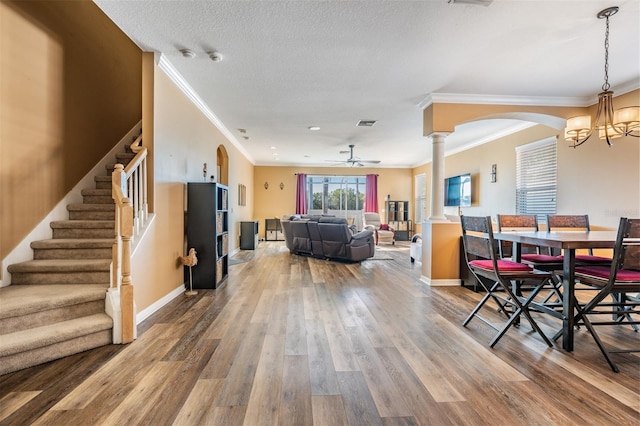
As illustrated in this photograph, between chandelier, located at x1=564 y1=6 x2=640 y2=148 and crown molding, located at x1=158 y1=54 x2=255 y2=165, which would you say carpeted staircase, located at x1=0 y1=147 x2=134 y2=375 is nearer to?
crown molding, located at x1=158 y1=54 x2=255 y2=165

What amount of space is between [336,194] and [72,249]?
29.0ft

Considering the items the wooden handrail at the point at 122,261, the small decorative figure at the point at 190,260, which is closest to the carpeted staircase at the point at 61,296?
the wooden handrail at the point at 122,261

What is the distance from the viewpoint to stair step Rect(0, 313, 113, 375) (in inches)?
77.4

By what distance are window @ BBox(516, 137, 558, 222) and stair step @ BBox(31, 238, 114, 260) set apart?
6.41m

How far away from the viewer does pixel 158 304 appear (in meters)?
3.21

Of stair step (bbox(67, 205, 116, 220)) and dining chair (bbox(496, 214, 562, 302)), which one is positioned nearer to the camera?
dining chair (bbox(496, 214, 562, 302))

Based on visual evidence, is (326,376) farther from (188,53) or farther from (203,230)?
(188,53)

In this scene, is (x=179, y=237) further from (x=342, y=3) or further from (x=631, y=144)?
(x=631, y=144)

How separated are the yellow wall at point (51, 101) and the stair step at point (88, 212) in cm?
18

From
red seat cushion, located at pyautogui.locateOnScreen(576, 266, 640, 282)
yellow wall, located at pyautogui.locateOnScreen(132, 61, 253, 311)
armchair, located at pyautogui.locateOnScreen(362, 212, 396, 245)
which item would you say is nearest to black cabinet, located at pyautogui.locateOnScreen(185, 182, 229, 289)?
yellow wall, located at pyautogui.locateOnScreen(132, 61, 253, 311)

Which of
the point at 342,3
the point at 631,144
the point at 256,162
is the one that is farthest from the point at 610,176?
the point at 256,162

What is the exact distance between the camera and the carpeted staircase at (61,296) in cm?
208

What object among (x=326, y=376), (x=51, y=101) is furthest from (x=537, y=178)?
(x=51, y=101)

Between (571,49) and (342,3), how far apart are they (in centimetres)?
240
